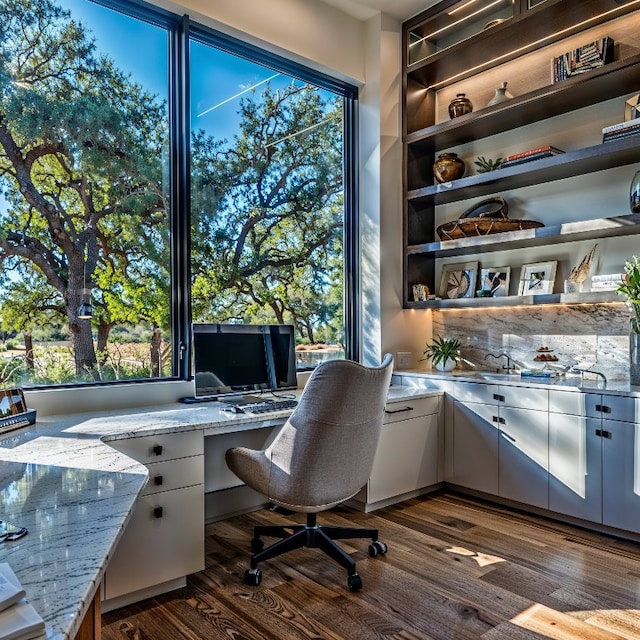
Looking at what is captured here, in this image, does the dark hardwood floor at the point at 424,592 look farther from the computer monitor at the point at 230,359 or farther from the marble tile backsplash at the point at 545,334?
the marble tile backsplash at the point at 545,334

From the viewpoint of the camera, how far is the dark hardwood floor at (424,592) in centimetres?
206

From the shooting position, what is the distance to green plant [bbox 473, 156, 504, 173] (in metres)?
3.74

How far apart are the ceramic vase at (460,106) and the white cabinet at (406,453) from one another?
201cm

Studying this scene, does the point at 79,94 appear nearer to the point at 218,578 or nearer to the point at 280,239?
the point at 280,239

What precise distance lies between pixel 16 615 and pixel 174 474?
161cm

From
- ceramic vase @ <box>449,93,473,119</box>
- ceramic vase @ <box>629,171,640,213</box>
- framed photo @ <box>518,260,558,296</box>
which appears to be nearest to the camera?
ceramic vase @ <box>629,171,640,213</box>

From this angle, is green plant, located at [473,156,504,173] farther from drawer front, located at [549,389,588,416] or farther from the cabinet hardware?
the cabinet hardware

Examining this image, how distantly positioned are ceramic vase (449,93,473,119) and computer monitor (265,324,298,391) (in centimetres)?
199

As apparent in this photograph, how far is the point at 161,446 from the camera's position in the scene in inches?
92.3

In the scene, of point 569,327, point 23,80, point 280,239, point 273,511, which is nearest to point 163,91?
point 23,80

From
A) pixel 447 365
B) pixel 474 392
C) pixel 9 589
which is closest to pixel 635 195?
pixel 474 392

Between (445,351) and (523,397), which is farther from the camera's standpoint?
(445,351)

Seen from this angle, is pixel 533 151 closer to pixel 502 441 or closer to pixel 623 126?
pixel 623 126

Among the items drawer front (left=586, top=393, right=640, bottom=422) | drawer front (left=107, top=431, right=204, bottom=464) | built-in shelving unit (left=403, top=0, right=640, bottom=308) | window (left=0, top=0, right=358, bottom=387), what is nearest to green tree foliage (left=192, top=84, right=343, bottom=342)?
window (left=0, top=0, right=358, bottom=387)
